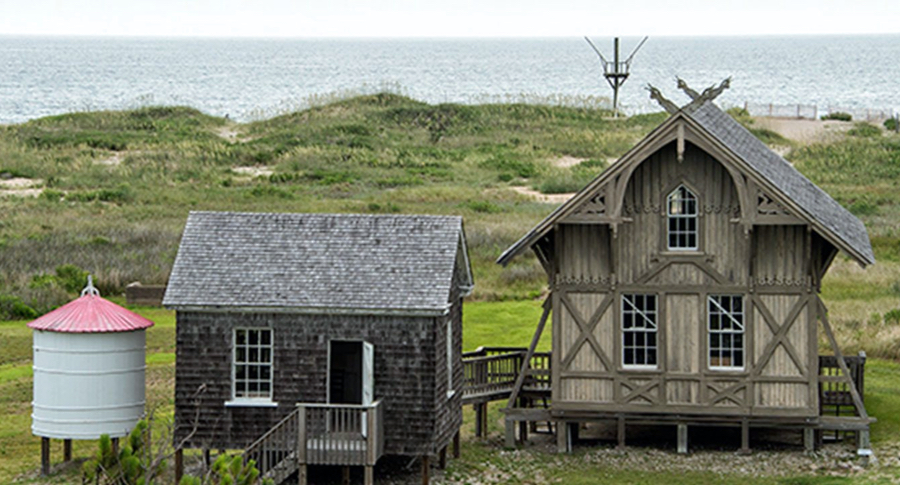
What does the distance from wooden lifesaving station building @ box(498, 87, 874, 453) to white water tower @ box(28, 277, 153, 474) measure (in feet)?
23.4

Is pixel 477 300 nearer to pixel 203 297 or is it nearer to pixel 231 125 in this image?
pixel 203 297

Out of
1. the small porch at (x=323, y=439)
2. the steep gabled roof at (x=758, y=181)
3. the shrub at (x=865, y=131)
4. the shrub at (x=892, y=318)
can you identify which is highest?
the shrub at (x=865, y=131)

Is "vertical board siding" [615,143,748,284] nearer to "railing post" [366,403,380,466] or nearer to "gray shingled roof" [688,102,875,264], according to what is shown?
"gray shingled roof" [688,102,875,264]

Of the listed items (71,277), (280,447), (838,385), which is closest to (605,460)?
(838,385)

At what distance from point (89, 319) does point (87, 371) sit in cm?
91

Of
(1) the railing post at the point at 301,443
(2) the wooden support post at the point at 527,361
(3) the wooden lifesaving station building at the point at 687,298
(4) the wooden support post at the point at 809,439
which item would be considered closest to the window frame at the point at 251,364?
(1) the railing post at the point at 301,443

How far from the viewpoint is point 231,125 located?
94375mm

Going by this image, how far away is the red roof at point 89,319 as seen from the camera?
26562 mm

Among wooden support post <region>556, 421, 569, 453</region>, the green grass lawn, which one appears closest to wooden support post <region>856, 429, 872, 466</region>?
the green grass lawn

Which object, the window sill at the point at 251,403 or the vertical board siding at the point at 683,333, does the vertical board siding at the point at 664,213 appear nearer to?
the vertical board siding at the point at 683,333

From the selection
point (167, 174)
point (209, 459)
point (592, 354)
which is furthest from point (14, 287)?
point (167, 174)

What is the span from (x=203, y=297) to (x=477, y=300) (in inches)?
680

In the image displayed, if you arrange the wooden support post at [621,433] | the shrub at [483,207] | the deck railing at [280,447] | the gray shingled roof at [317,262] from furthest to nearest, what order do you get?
the shrub at [483,207], the wooden support post at [621,433], the gray shingled roof at [317,262], the deck railing at [280,447]

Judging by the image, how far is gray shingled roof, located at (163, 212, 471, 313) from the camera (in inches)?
1035
